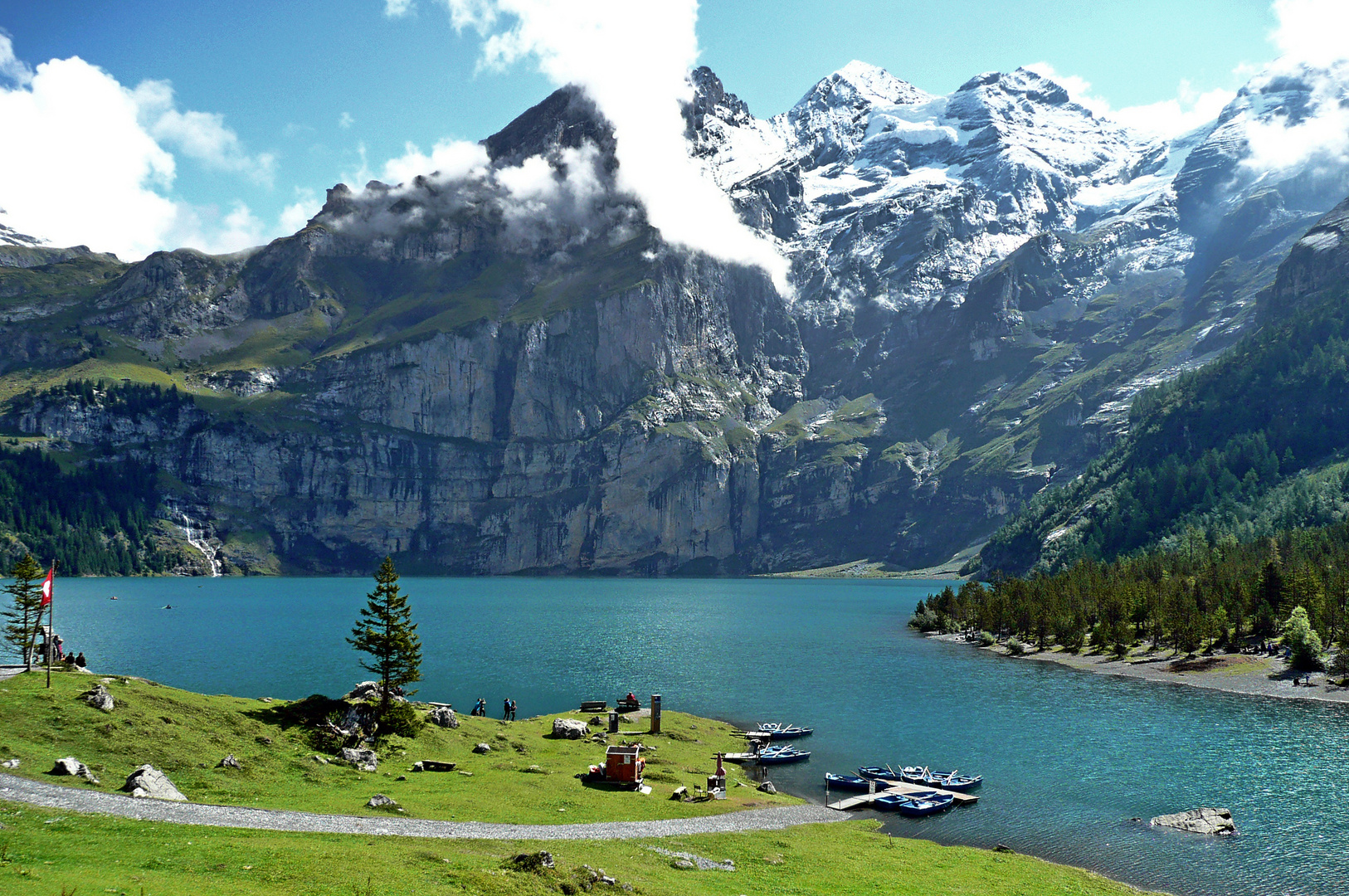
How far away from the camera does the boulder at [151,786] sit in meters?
38.5

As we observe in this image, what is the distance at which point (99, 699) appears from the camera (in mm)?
47125

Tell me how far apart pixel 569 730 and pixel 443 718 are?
11.9 m

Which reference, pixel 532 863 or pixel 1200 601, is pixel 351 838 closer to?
pixel 532 863

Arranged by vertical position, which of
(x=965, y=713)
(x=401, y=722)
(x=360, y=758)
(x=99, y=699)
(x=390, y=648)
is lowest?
(x=965, y=713)

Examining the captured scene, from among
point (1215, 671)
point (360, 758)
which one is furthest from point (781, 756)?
point (1215, 671)

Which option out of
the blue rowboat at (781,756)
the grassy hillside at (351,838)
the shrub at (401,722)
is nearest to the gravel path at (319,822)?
the grassy hillside at (351,838)

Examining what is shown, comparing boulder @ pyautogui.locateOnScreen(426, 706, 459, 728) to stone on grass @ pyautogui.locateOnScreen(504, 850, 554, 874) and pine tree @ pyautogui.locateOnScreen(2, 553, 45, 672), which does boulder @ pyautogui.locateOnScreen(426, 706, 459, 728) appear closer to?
pine tree @ pyautogui.locateOnScreen(2, 553, 45, 672)

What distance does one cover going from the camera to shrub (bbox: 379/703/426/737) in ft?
196

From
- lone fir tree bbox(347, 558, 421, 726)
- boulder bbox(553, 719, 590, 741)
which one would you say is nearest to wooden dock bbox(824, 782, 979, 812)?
boulder bbox(553, 719, 590, 741)

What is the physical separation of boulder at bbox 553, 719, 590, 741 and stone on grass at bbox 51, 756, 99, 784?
3961cm

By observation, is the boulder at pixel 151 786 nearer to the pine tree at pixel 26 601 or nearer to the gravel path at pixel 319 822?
the gravel path at pixel 319 822

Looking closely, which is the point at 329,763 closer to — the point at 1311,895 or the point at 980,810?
the point at 980,810

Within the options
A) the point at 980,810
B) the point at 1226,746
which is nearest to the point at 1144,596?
the point at 1226,746

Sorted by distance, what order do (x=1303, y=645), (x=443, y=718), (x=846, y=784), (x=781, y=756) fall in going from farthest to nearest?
(x=1303, y=645) < (x=781, y=756) < (x=443, y=718) < (x=846, y=784)
